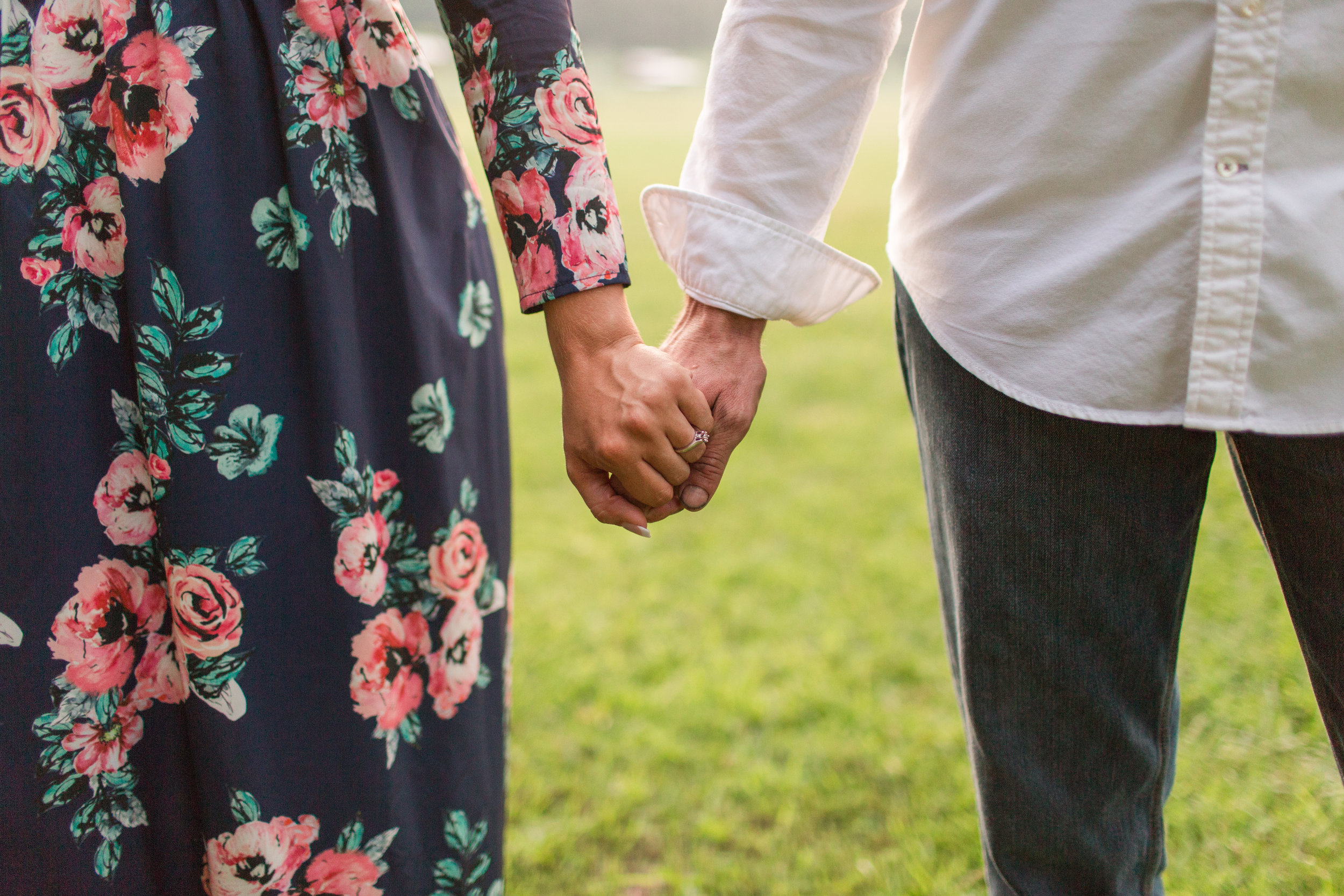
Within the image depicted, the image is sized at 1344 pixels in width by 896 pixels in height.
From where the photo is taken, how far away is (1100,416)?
825 millimetres

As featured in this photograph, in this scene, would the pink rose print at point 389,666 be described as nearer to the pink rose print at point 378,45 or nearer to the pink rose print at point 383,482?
the pink rose print at point 383,482

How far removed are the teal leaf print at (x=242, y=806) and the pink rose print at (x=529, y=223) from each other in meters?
0.57

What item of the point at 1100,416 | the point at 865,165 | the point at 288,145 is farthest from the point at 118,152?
the point at 865,165

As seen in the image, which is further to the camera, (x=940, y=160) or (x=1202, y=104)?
(x=940, y=160)

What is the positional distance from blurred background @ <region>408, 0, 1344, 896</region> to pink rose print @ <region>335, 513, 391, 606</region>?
1.85 ft

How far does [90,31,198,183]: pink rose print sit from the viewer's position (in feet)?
2.77

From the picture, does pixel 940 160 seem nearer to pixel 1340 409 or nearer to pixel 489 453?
pixel 1340 409

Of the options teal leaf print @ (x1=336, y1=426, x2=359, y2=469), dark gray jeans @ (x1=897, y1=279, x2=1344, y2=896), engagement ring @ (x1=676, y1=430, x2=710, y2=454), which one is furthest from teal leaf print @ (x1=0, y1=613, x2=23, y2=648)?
dark gray jeans @ (x1=897, y1=279, x2=1344, y2=896)

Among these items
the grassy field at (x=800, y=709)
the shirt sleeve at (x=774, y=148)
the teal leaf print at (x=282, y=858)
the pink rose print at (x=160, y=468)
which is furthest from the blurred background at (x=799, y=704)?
the teal leaf print at (x=282, y=858)

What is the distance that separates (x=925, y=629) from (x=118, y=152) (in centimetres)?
213

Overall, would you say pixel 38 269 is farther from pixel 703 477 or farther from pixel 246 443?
pixel 703 477

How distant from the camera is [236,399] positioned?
87 centimetres

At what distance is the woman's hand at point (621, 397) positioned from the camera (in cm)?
92

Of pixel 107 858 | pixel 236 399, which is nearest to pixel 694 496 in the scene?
pixel 236 399
